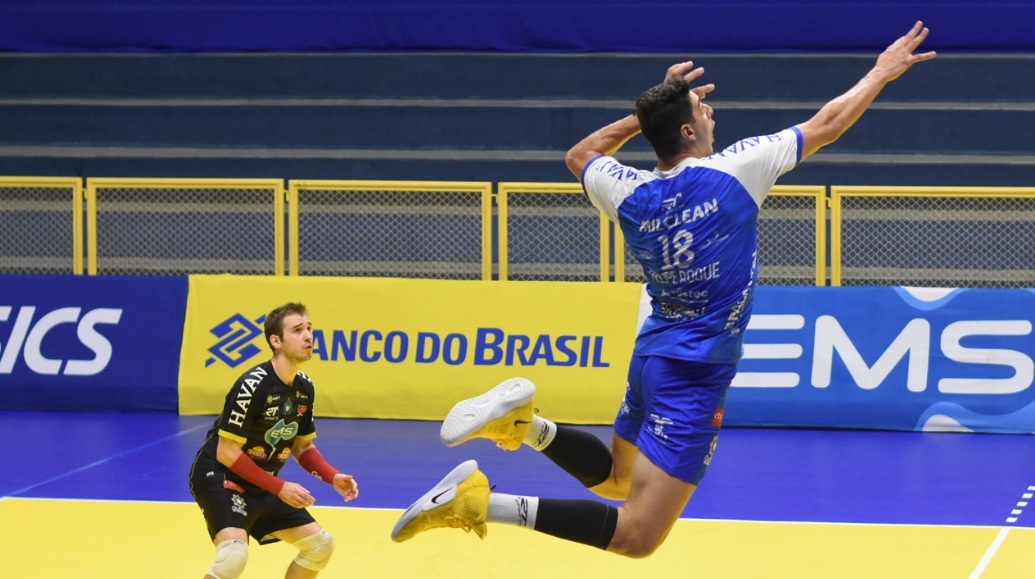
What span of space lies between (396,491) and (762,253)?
530cm

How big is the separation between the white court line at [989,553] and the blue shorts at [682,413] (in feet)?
9.00

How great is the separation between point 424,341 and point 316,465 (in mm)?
5959

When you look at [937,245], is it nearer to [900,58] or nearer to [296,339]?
[900,58]

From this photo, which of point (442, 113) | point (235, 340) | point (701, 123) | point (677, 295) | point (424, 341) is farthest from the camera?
point (442, 113)

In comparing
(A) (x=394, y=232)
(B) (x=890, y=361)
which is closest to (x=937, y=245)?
(B) (x=890, y=361)

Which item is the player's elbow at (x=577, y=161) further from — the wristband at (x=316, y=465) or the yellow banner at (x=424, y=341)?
the yellow banner at (x=424, y=341)

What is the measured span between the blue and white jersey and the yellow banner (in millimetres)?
6625

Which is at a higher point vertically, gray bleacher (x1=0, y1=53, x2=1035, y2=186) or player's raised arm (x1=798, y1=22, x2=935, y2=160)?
gray bleacher (x1=0, y1=53, x2=1035, y2=186)

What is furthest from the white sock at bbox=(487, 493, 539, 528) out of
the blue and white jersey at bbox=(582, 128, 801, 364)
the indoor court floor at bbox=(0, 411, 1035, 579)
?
the indoor court floor at bbox=(0, 411, 1035, 579)

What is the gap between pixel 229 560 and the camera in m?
6.22

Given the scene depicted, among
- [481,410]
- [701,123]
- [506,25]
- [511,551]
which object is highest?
[506,25]

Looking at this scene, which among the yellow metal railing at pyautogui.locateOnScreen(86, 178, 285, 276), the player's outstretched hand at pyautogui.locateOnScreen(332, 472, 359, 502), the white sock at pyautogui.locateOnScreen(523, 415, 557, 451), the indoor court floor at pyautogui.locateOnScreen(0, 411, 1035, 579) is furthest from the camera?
the yellow metal railing at pyautogui.locateOnScreen(86, 178, 285, 276)

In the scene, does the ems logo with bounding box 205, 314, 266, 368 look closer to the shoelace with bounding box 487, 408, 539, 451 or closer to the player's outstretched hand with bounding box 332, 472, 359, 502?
the player's outstretched hand with bounding box 332, 472, 359, 502

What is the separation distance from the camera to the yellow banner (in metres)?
12.4
